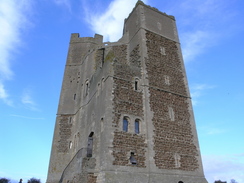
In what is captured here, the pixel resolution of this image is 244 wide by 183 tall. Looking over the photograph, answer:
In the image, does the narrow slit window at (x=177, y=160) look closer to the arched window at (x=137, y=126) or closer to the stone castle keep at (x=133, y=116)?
the stone castle keep at (x=133, y=116)

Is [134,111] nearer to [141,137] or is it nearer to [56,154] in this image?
[141,137]

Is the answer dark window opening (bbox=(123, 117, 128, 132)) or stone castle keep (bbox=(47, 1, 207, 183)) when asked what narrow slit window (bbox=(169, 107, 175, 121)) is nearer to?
stone castle keep (bbox=(47, 1, 207, 183))

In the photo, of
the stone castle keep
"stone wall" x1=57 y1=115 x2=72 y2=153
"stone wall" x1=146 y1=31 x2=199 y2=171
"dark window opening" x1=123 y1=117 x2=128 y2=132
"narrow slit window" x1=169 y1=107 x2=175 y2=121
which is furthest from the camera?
"stone wall" x1=57 y1=115 x2=72 y2=153

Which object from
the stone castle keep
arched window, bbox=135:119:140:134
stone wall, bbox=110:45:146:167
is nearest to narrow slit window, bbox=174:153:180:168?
the stone castle keep

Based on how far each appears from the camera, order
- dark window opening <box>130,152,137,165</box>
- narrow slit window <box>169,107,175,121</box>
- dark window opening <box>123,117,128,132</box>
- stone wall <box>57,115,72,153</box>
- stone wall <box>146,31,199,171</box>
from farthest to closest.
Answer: stone wall <box>57,115,72,153</box> → narrow slit window <box>169,107,175,121</box> → stone wall <box>146,31,199,171</box> → dark window opening <box>123,117,128,132</box> → dark window opening <box>130,152,137,165</box>

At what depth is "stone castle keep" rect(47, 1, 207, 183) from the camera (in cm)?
1230

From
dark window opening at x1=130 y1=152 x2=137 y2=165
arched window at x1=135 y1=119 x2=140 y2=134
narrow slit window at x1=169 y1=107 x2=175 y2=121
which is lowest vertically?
dark window opening at x1=130 y1=152 x2=137 y2=165

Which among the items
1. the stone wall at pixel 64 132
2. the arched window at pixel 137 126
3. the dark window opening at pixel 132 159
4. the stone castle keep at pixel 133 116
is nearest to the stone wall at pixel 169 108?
the stone castle keep at pixel 133 116

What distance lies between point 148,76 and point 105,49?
621 cm

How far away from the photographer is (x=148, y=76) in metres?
15.8

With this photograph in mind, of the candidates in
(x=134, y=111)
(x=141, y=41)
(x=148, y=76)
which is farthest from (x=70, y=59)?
(x=134, y=111)

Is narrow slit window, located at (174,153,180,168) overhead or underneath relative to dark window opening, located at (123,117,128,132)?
underneath

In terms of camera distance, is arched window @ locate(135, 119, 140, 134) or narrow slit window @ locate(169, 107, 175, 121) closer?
arched window @ locate(135, 119, 140, 134)

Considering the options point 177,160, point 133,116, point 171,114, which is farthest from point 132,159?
point 171,114
